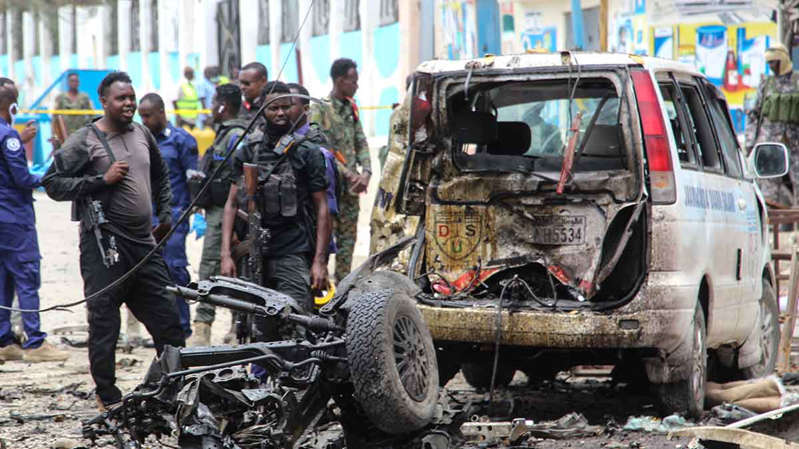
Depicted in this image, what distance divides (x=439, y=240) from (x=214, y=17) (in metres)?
27.4

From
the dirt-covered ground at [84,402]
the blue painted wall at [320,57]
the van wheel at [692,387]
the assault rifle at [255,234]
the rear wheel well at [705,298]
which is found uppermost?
the blue painted wall at [320,57]

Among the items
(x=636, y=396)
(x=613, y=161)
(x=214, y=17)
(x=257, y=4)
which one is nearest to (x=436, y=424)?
(x=613, y=161)

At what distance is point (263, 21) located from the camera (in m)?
30.9

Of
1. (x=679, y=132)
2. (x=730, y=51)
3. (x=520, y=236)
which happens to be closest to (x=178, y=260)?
(x=520, y=236)

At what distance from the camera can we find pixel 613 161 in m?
7.57

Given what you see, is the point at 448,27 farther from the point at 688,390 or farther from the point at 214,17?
the point at 688,390

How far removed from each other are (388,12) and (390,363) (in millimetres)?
18918

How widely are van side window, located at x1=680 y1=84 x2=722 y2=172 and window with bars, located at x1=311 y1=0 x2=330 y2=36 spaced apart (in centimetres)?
1893

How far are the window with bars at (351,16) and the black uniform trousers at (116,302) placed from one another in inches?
705

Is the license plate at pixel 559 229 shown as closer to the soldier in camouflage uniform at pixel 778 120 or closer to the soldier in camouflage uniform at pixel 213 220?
the soldier in camouflage uniform at pixel 213 220

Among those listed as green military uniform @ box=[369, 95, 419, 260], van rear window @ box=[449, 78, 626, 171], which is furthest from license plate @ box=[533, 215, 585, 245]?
green military uniform @ box=[369, 95, 419, 260]

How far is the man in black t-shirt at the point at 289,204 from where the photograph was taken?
785 centimetres

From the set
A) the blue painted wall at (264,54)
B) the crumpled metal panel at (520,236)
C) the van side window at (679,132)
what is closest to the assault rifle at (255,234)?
the crumpled metal panel at (520,236)

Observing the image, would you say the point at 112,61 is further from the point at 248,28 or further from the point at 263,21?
the point at 263,21
